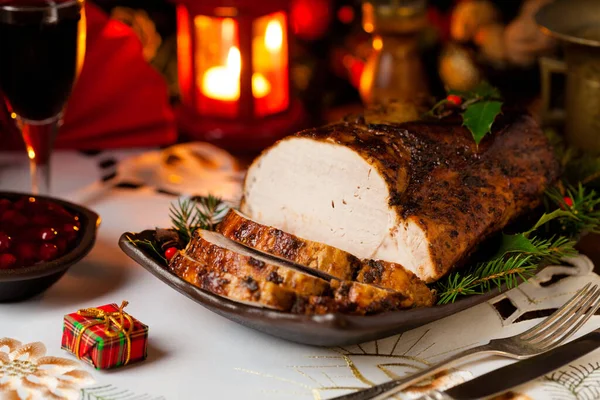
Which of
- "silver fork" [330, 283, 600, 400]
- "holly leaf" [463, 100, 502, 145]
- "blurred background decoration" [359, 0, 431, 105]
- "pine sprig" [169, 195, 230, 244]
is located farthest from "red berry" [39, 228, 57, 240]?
"blurred background decoration" [359, 0, 431, 105]

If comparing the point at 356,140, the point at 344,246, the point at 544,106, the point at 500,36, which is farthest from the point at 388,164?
the point at 500,36

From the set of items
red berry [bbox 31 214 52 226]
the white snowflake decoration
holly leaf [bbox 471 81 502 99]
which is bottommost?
the white snowflake decoration

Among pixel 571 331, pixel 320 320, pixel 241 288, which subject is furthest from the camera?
pixel 571 331

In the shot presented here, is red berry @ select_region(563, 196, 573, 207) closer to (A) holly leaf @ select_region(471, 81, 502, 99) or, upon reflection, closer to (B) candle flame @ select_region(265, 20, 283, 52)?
(A) holly leaf @ select_region(471, 81, 502, 99)

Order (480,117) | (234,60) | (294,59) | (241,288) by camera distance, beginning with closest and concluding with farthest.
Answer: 1. (241,288)
2. (480,117)
3. (234,60)
4. (294,59)

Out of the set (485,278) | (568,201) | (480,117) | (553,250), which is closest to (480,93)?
(480,117)

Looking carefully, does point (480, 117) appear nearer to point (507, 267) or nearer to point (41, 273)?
point (507, 267)
